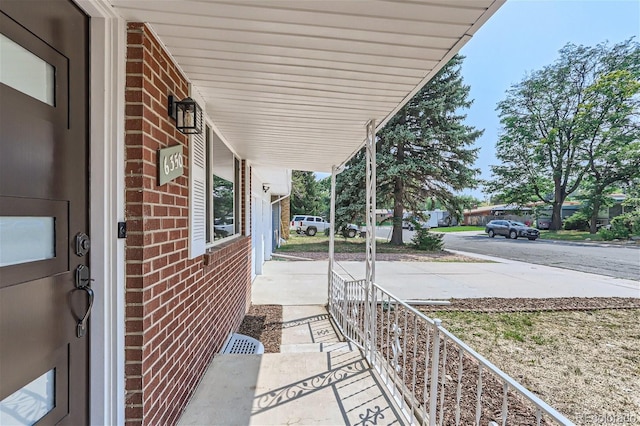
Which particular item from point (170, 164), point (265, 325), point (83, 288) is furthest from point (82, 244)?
point (265, 325)

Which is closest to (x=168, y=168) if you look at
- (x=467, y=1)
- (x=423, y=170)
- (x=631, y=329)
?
(x=467, y=1)

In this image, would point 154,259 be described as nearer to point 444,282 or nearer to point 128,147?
point 128,147

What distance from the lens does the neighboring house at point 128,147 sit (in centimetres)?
109

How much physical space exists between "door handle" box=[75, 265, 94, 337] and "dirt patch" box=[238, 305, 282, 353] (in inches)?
110

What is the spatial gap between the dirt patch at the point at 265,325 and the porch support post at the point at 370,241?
1.36m

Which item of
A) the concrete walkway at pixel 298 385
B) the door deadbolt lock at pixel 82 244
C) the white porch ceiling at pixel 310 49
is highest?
the white porch ceiling at pixel 310 49

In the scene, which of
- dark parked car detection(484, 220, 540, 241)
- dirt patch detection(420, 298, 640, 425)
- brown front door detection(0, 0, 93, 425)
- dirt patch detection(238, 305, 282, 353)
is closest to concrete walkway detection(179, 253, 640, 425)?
dirt patch detection(238, 305, 282, 353)

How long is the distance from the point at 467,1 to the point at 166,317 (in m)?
2.21

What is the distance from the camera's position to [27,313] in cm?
109

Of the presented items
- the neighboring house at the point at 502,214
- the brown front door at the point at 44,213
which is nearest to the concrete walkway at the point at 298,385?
the brown front door at the point at 44,213

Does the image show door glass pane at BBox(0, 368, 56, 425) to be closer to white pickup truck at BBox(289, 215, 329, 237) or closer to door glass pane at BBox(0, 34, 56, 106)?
door glass pane at BBox(0, 34, 56, 106)

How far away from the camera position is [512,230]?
2206 cm

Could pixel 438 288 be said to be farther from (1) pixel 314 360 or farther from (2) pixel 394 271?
(1) pixel 314 360

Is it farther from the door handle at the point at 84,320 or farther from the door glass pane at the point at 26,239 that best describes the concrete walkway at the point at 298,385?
the door glass pane at the point at 26,239
